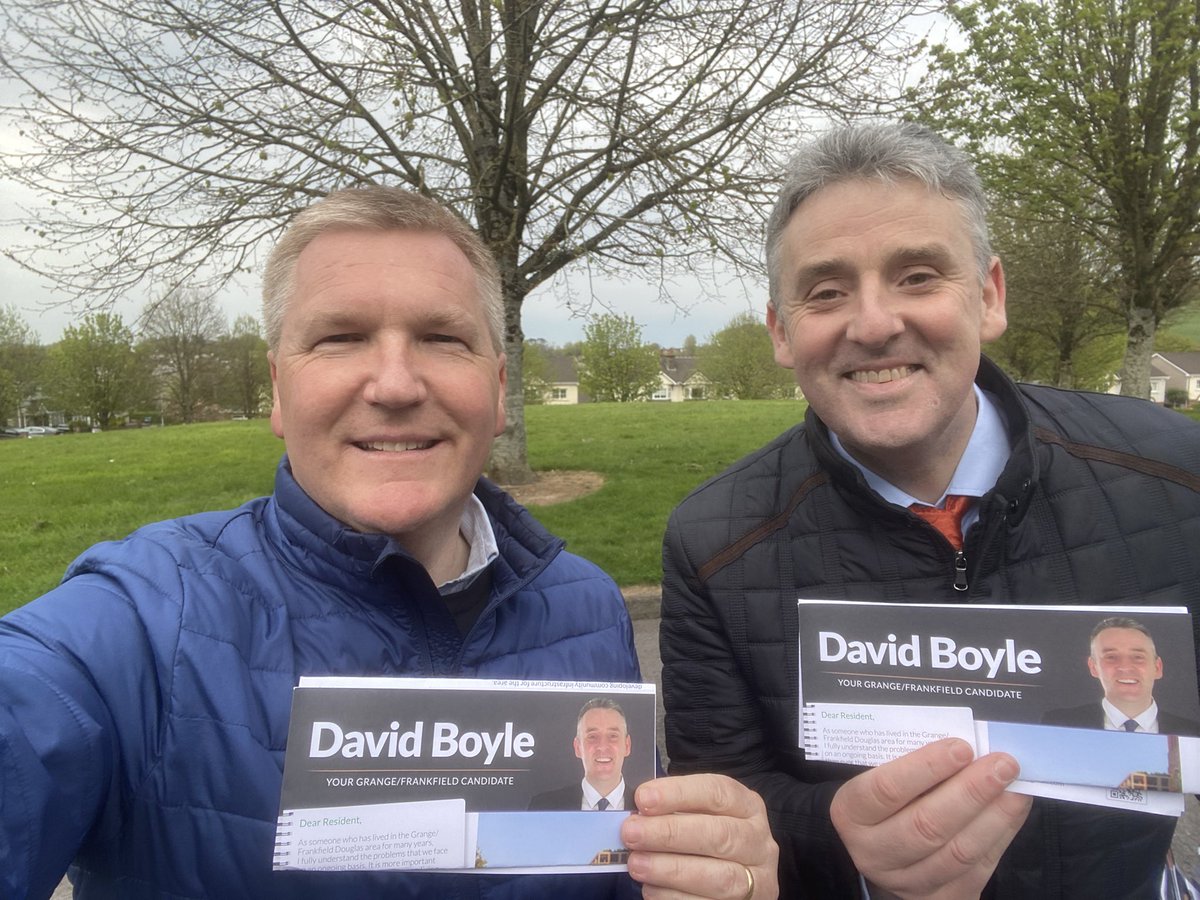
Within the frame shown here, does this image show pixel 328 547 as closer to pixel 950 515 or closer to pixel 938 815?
pixel 938 815

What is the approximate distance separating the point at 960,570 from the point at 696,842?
2.90 ft

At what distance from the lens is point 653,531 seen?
24.6 feet

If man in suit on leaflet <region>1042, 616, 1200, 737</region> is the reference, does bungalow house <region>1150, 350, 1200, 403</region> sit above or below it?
above

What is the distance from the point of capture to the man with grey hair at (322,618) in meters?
1.21

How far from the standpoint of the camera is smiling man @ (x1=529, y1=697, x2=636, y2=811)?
1366mm

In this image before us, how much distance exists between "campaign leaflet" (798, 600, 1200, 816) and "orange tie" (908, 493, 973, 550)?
1.36 ft

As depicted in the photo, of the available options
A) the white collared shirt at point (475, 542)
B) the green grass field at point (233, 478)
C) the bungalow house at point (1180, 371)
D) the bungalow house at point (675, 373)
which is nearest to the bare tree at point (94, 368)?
the green grass field at point (233, 478)

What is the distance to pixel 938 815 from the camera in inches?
53.8

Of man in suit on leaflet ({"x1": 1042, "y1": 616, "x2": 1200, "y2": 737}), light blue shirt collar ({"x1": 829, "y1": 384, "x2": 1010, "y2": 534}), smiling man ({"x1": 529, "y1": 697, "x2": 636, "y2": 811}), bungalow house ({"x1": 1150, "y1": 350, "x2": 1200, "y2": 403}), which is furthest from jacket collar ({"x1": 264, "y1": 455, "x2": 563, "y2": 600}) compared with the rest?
bungalow house ({"x1": 1150, "y1": 350, "x2": 1200, "y2": 403})

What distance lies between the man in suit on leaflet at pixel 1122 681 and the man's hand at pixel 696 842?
24.6 inches

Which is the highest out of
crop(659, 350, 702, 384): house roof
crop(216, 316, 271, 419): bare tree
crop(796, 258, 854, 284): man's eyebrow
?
crop(659, 350, 702, 384): house roof

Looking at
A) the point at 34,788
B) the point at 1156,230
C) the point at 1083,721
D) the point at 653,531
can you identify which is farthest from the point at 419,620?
→ the point at 1156,230

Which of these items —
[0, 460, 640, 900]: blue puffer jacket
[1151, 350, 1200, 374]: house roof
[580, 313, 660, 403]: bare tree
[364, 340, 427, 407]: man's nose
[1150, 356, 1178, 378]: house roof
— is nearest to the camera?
[0, 460, 640, 900]: blue puffer jacket

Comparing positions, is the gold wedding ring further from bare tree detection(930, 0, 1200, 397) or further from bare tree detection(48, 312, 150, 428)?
bare tree detection(48, 312, 150, 428)
